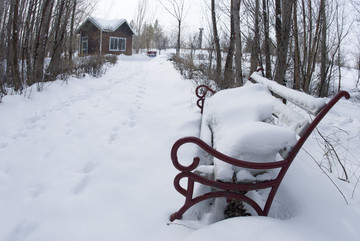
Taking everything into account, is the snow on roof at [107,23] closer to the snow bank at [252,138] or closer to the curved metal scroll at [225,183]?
the snow bank at [252,138]

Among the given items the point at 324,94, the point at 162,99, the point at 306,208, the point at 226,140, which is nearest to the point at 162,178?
the point at 226,140

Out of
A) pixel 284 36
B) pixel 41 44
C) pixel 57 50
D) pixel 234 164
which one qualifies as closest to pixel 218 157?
pixel 234 164

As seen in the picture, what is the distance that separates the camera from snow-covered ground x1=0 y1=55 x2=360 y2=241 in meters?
1.61

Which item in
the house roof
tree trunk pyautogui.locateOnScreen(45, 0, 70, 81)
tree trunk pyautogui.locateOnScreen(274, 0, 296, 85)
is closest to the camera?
tree trunk pyautogui.locateOnScreen(274, 0, 296, 85)

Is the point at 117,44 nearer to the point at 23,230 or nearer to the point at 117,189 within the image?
the point at 117,189

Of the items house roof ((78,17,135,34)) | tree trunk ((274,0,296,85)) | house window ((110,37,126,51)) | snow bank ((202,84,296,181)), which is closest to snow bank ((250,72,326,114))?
snow bank ((202,84,296,181))

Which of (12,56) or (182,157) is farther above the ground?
(12,56)

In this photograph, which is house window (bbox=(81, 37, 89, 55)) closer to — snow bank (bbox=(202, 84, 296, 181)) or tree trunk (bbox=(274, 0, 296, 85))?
tree trunk (bbox=(274, 0, 296, 85))

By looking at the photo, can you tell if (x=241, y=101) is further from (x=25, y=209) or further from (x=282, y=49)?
(x=282, y=49)

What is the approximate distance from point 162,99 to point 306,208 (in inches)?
175

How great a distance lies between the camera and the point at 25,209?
1916mm

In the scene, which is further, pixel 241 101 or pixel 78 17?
pixel 78 17

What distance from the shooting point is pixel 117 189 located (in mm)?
2223

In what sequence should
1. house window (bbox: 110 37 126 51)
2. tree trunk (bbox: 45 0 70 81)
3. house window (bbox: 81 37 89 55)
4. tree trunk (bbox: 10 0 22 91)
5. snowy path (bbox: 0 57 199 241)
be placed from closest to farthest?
snowy path (bbox: 0 57 199 241)
tree trunk (bbox: 10 0 22 91)
tree trunk (bbox: 45 0 70 81)
house window (bbox: 81 37 89 55)
house window (bbox: 110 37 126 51)
